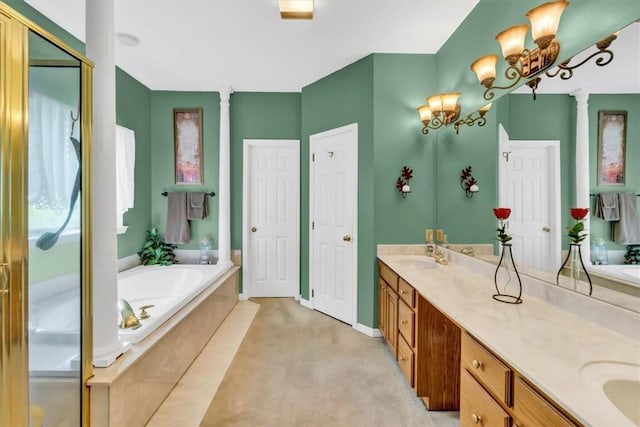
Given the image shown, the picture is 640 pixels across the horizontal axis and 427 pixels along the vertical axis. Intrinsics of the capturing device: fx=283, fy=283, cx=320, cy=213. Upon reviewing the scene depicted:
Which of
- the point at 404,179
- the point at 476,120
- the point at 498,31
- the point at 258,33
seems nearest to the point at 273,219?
the point at 404,179

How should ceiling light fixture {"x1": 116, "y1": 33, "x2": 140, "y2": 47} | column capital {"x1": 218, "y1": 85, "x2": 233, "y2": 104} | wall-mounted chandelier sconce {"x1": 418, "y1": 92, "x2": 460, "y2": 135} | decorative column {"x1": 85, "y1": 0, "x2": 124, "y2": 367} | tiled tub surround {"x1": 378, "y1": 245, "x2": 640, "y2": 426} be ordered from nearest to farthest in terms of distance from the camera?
tiled tub surround {"x1": 378, "y1": 245, "x2": 640, "y2": 426}
decorative column {"x1": 85, "y1": 0, "x2": 124, "y2": 367}
wall-mounted chandelier sconce {"x1": 418, "y1": 92, "x2": 460, "y2": 135}
ceiling light fixture {"x1": 116, "y1": 33, "x2": 140, "y2": 47}
column capital {"x1": 218, "y1": 85, "x2": 233, "y2": 104}

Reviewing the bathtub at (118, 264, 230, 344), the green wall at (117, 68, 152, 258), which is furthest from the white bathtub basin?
the green wall at (117, 68, 152, 258)

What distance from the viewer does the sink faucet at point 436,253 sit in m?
2.50

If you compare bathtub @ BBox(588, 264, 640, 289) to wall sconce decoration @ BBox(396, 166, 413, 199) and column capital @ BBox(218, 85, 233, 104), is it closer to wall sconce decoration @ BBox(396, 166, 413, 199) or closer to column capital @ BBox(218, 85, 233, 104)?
wall sconce decoration @ BBox(396, 166, 413, 199)

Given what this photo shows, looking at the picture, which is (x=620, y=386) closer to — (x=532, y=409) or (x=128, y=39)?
(x=532, y=409)

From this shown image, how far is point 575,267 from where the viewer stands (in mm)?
1333

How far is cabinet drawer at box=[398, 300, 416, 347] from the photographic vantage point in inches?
74.3

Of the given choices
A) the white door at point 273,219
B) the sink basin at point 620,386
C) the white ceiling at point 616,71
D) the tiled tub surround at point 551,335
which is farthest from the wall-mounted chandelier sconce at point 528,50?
the white door at point 273,219

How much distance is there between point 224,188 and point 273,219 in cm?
76

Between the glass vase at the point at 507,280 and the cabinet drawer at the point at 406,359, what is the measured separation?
27.4 inches

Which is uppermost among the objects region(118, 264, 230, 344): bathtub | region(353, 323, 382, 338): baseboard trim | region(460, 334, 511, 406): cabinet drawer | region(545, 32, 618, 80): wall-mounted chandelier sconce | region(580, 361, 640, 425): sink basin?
region(545, 32, 618, 80): wall-mounted chandelier sconce

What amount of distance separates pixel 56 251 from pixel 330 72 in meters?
3.00

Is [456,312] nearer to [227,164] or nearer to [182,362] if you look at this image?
[182,362]

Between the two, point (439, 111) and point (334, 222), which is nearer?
point (439, 111)
